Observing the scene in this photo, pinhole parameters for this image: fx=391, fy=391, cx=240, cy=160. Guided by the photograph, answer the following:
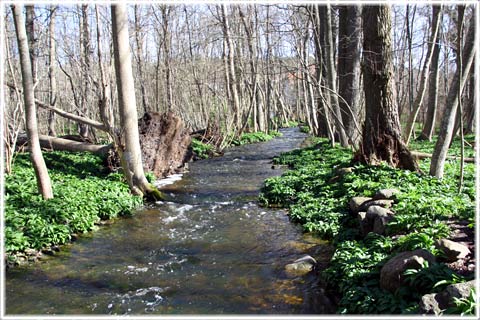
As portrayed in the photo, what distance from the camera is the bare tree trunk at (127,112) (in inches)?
388

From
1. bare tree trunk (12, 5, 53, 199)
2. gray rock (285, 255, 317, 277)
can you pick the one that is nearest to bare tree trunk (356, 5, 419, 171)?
gray rock (285, 255, 317, 277)

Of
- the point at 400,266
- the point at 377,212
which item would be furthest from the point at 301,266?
the point at 400,266

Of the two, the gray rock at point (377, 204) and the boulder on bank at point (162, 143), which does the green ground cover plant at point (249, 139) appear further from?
the gray rock at point (377, 204)

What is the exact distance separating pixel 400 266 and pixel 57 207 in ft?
19.9

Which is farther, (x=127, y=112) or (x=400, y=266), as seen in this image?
(x=127, y=112)

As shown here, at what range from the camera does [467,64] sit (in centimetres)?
698

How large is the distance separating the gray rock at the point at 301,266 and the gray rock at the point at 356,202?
64.8 inches

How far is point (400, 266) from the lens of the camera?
4.18 m

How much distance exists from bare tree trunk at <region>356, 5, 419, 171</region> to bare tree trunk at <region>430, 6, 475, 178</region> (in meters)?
1.07

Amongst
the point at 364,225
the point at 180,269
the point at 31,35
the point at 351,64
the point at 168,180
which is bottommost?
the point at 180,269

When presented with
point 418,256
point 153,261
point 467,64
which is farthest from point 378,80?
point 153,261

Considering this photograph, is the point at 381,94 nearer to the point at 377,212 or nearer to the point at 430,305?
the point at 377,212

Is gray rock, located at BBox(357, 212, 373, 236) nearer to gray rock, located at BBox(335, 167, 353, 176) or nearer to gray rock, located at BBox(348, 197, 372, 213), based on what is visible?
gray rock, located at BBox(348, 197, 372, 213)

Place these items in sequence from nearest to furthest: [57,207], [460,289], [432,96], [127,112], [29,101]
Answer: [460,289]
[29,101]
[57,207]
[127,112]
[432,96]
